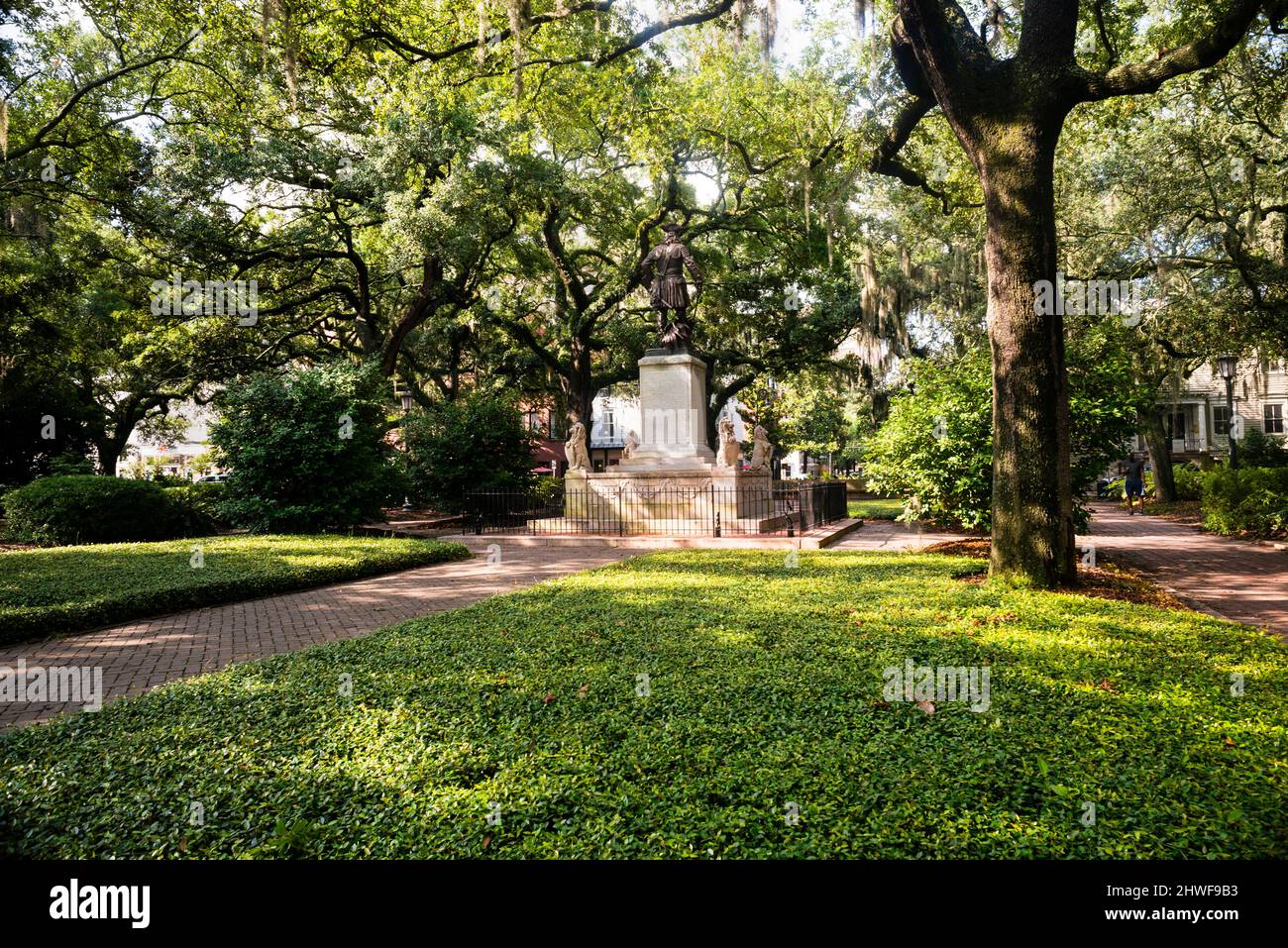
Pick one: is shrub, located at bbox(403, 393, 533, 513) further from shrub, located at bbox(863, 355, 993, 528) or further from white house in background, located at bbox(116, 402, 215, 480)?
white house in background, located at bbox(116, 402, 215, 480)

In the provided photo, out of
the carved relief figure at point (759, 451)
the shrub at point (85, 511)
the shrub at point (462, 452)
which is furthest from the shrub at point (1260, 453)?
the shrub at point (85, 511)

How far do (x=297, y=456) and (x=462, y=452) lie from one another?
533 cm

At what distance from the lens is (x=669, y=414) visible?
19000 millimetres

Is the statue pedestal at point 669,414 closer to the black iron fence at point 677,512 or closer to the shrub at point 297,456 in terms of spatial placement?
the black iron fence at point 677,512

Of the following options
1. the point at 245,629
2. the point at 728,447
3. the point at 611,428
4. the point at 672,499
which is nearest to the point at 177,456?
the point at 611,428

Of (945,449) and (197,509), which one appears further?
(197,509)

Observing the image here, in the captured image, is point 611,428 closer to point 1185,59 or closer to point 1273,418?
point 1273,418

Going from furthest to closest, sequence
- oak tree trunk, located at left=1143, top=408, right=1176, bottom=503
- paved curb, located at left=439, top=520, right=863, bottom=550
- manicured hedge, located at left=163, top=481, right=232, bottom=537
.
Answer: oak tree trunk, located at left=1143, top=408, right=1176, bottom=503 → manicured hedge, located at left=163, top=481, right=232, bottom=537 → paved curb, located at left=439, top=520, right=863, bottom=550

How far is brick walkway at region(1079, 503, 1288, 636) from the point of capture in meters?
8.04

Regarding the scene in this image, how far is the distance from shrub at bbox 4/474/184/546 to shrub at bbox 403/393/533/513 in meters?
6.78

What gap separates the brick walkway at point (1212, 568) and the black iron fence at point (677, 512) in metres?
6.38

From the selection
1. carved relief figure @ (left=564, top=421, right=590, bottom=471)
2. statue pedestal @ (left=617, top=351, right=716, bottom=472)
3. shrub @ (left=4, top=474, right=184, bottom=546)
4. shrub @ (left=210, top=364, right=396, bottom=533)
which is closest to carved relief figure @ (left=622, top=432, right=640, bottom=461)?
statue pedestal @ (left=617, top=351, right=716, bottom=472)
